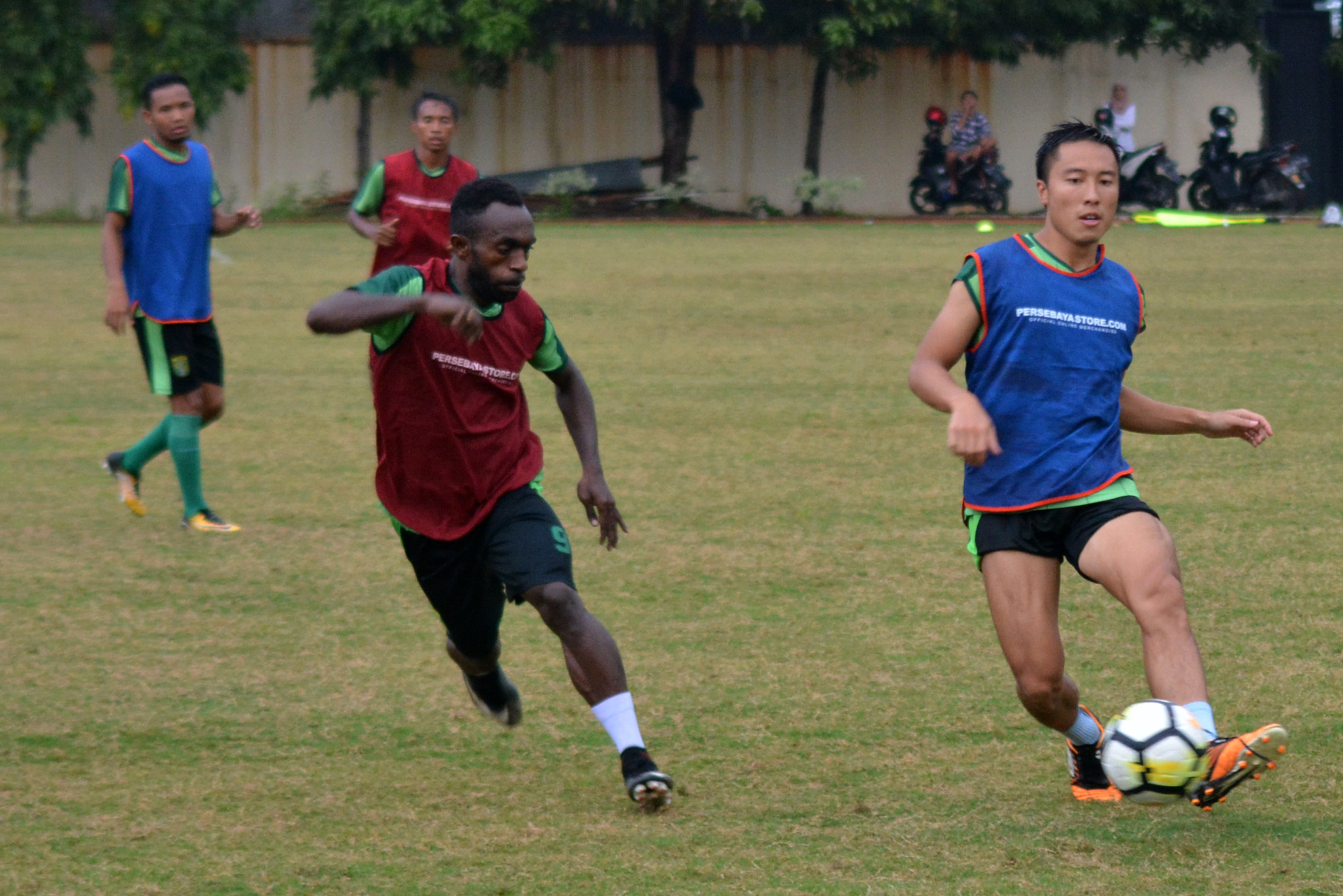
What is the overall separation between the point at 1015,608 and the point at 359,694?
237 centimetres

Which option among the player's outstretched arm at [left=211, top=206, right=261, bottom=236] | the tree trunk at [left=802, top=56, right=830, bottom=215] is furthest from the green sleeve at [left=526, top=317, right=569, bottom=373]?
the tree trunk at [left=802, top=56, right=830, bottom=215]

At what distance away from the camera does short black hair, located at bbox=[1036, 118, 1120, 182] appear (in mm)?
4621

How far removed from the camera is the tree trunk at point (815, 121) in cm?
3175

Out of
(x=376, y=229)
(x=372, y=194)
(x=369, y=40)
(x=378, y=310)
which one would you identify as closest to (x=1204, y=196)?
(x=369, y=40)

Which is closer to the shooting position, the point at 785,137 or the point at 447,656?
the point at 447,656

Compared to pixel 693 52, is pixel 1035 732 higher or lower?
lower

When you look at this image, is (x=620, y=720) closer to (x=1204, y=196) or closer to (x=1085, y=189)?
(x=1085, y=189)

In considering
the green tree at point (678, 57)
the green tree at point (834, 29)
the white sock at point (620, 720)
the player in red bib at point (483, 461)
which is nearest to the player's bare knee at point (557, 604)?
the player in red bib at point (483, 461)

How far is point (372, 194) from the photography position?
960cm

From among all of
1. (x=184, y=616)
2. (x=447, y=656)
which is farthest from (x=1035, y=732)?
(x=184, y=616)

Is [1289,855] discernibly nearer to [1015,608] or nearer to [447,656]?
[1015,608]

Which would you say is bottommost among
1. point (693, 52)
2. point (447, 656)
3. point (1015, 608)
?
point (447, 656)

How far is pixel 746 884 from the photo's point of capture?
4.05m

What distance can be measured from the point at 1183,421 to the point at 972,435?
100 centimetres
